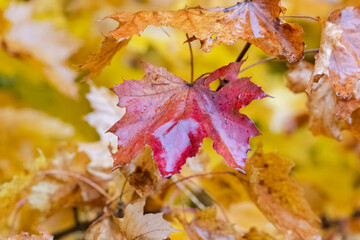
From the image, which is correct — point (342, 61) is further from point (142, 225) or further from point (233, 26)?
point (142, 225)

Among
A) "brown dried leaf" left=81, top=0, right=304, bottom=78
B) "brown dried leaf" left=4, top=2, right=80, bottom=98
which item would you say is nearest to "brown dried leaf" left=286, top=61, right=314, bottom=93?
"brown dried leaf" left=81, top=0, right=304, bottom=78

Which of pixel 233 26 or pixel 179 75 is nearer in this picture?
pixel 233 26

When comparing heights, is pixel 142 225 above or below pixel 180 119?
below

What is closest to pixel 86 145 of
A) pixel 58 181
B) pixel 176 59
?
pixel 58 181

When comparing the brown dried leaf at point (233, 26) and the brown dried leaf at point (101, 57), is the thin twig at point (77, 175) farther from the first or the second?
the brown dried leaf at point (233, 26)

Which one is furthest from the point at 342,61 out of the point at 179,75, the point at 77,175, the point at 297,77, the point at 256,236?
the point at 179,75

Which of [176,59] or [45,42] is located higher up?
[45,42]

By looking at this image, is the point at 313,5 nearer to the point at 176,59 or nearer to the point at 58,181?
the point at 176,59
